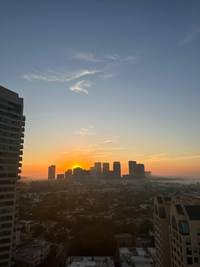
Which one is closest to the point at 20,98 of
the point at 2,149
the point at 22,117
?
the point at 22,117

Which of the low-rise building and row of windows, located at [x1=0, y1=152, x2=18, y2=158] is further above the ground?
row of windows, located at [x1=0, y1=152, x2=18, y2=158]

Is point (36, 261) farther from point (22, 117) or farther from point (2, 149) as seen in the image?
point (22, 117)

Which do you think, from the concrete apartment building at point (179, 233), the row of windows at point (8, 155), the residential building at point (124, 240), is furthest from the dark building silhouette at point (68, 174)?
the concrete apartment building at point (179, 233)

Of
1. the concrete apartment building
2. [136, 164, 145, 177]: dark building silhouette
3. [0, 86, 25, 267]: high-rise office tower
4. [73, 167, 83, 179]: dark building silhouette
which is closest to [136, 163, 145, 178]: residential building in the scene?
[136, 164, 145, 177]: dark building silhouette

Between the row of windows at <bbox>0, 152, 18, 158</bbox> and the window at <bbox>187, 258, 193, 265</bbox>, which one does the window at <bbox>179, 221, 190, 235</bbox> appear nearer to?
the window at <bbox>187, 258, 193, 265</bbox>

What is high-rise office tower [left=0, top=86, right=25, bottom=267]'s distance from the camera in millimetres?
15459

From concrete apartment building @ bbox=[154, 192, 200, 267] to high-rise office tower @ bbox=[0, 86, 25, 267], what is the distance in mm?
13055

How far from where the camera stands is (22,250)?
23.7 metres

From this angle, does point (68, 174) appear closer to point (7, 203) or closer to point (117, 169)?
point (117, 169)

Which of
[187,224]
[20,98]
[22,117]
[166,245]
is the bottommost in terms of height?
[166,245]

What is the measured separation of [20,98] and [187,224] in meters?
18.4

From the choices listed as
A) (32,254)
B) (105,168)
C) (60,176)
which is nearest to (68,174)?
(60,176)

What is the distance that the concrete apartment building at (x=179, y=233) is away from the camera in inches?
437

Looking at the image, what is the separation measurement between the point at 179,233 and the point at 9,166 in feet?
49.4
